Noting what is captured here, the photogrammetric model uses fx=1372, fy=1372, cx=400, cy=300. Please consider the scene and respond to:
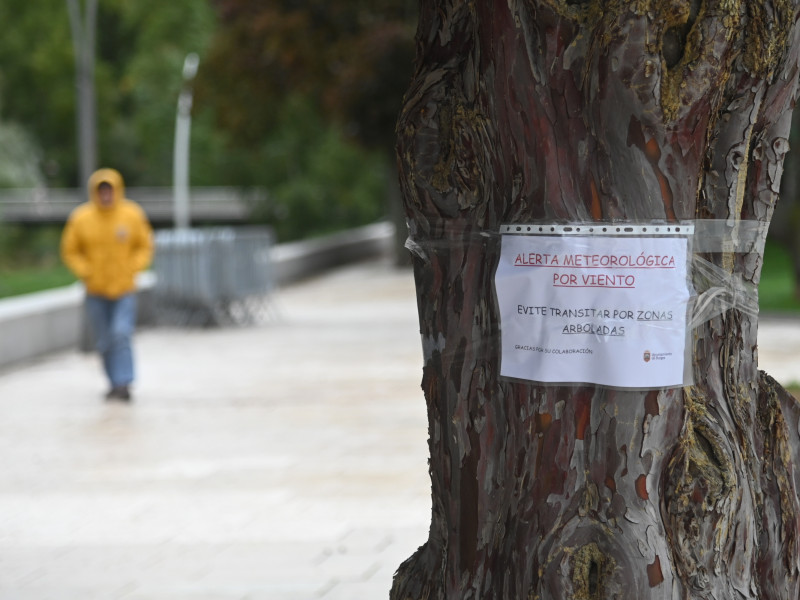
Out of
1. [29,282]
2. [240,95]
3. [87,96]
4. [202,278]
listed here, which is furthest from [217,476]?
→ [29,282]

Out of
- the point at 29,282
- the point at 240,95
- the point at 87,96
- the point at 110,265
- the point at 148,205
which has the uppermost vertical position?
the point at 240,95

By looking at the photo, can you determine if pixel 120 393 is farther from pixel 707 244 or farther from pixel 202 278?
pixel 707 244

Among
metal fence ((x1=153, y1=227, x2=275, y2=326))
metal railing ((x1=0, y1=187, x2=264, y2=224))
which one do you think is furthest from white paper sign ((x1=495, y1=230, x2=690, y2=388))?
metal railing ((x1=0, y1=187, x2=264, y2=224))

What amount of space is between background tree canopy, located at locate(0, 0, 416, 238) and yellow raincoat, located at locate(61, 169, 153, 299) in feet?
37.2

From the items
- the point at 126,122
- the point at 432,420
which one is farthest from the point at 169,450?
the point at 126,122

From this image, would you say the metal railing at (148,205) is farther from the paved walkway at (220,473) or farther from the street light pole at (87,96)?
the paved walkway at (220,473)

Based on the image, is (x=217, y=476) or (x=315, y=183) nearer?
(x=217, y=476)

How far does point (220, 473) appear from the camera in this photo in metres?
8.00

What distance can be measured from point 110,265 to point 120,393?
101 cm

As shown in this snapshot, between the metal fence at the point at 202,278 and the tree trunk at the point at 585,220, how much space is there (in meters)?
12.8

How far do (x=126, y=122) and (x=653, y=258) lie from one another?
69.6m

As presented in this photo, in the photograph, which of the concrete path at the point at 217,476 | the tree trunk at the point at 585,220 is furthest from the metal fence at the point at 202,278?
the tree trunk at the point at 585,220

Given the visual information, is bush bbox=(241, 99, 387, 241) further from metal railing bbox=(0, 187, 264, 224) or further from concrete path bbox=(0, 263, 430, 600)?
concrete path bbox=(0, 263, 430, 600)

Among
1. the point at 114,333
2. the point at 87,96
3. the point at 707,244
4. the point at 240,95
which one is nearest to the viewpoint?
the point at 707,244
